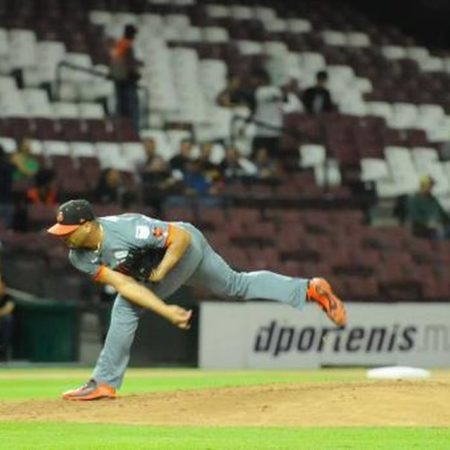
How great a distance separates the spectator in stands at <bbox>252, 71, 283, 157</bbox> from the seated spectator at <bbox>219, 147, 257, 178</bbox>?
1.48m

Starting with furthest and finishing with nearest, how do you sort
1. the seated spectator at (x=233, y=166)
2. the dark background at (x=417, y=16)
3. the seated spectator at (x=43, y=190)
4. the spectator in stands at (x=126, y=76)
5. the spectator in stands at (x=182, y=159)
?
the dark background at (x=417, y=16)
the spectator in stands at (x=126, y=76)
the seated spectator at (x=233, y=166)
the spectator in stands at (x=182, y=159)
the seated spectator at (x=43, y=190)

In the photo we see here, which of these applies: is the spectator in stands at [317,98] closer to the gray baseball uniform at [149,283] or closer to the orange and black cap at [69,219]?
the gray baseball uniform at [149,283]

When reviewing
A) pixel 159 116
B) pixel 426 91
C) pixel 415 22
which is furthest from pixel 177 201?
pixel 415 22

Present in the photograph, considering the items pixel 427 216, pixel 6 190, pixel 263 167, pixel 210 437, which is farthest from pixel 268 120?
pixel 210 437

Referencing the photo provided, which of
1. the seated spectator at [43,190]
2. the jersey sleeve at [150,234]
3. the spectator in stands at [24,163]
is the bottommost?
the jersey sleeve at [150,234]

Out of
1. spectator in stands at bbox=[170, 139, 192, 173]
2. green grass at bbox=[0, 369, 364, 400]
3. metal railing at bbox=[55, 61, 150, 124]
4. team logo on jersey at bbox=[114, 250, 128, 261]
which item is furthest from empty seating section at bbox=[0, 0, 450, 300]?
Result: team logo on jersey at bbox=[114, 250, 128, 261]

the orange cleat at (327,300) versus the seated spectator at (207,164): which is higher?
the seated spectator at (207,164)

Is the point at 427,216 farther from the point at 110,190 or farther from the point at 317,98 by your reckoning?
the point at 110,190

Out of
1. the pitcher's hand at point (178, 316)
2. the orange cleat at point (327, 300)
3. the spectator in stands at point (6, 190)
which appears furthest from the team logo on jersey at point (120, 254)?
the spectator in stands at point (6, 190)

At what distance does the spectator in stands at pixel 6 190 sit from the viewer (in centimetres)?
2319

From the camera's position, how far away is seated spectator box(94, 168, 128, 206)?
78.3ft

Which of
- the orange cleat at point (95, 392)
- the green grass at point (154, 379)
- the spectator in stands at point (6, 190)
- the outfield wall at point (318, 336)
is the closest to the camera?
the orange cleat at point (95, 392)

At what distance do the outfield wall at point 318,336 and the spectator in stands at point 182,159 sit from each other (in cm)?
327

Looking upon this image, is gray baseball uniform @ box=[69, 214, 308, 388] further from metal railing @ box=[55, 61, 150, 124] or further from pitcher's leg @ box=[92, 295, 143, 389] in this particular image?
metal railing @ box=[55, 61, 150, 124]
